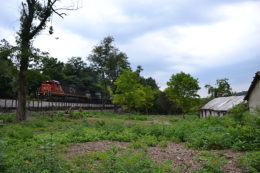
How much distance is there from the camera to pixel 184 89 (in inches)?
1254

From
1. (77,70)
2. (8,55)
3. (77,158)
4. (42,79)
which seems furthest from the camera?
(77,70)

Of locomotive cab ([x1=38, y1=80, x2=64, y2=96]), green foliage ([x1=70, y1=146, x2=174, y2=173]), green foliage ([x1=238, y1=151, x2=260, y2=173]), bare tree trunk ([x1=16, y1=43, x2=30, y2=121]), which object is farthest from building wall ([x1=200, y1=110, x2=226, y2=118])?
locomotive cab ([x1=38, y1=80, x2=64, y2=96])

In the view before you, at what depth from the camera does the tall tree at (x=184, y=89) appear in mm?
31716

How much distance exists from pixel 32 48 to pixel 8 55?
1549 mm

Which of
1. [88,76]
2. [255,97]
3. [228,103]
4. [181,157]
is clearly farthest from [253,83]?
[88,76]

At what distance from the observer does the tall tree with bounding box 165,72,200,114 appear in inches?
1249

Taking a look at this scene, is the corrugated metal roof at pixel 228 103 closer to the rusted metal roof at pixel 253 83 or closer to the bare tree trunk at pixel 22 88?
the rusted metal roof at pixel 253 83

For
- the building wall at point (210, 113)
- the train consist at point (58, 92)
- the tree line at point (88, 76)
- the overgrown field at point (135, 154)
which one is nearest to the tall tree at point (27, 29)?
the tree line at point (88, 76)

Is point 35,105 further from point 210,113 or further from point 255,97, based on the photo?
point 255,97

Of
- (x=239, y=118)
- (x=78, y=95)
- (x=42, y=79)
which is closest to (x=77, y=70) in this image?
(x=78, y=95)

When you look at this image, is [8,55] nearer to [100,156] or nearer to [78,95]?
[100,156]

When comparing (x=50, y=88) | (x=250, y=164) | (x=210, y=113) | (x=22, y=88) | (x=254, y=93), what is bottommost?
(x=210, y=113)

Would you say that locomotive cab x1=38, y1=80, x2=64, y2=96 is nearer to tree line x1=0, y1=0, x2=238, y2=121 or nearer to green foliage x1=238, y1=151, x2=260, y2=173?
tree line x1=0, y1=0, x2=238, y2=121

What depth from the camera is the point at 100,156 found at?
621 cm
